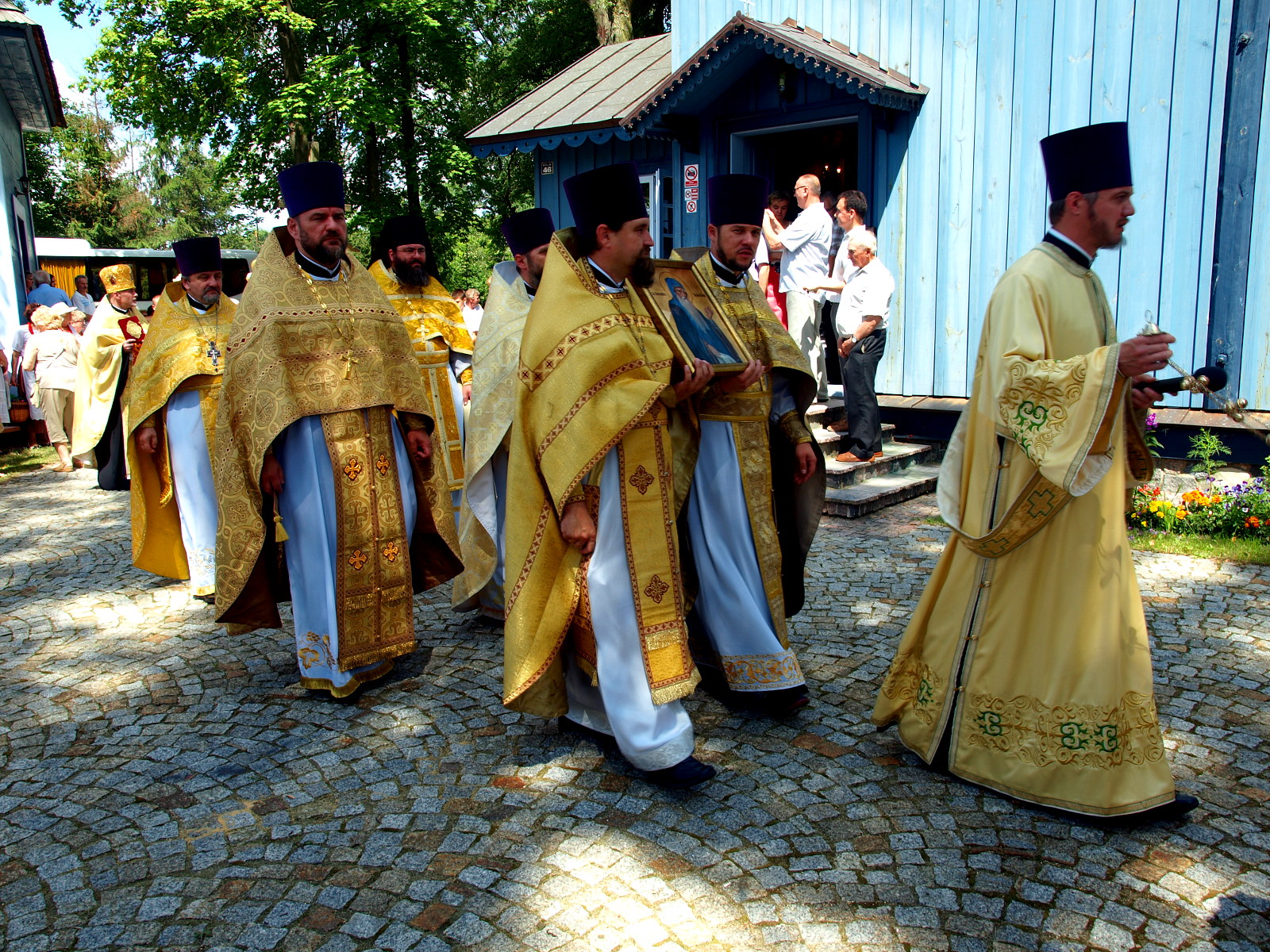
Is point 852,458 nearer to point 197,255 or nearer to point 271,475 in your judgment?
point 197,255

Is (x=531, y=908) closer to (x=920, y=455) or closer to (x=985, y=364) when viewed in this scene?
(x=985, y=364)

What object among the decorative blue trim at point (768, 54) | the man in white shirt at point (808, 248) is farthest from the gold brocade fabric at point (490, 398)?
the decorative blue trim at point (768, 54)

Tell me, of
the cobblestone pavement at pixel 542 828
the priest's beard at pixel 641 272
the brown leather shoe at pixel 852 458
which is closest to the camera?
the cobblestone pavement at pixel 542 828

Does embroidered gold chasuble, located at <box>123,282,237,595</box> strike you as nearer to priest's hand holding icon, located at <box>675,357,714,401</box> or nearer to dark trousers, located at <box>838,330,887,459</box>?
priest's hand holding icon, located at <box>675,357,714,401</box>

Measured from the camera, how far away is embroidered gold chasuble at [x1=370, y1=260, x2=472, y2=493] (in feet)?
20.4

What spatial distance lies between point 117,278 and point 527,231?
445 centimetres

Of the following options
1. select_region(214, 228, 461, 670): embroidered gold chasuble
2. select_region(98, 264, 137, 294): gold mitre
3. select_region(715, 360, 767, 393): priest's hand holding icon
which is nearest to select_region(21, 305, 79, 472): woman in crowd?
select_region(98, 264, 137, 294): gold mitre

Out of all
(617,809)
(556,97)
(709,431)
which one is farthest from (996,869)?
(556,97)

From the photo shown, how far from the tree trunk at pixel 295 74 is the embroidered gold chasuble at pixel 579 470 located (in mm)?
19555

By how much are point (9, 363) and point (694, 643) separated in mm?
13546

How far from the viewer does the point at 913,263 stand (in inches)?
376

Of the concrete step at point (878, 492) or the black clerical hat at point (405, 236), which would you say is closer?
the black clerical hat at point (405, 236)

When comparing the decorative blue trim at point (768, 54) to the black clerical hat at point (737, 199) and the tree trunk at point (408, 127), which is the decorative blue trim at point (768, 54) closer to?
the black clerical hat at point (737, 199)

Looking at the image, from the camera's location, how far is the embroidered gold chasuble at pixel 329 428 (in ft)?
14.4
